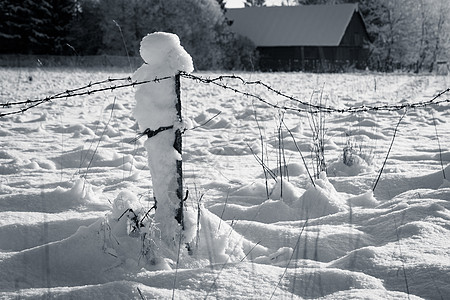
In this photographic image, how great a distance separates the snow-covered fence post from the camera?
2.44m

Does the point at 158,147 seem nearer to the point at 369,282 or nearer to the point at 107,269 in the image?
the point at 107,269

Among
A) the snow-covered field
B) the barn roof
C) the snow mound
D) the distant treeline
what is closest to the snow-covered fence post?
the snow-covered field

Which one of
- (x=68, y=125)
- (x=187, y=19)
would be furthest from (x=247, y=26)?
(x=68, y=125)

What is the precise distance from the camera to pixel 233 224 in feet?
9.78

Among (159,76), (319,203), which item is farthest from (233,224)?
(159,76)

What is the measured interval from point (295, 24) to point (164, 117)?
116 feet

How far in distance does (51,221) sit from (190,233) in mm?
960

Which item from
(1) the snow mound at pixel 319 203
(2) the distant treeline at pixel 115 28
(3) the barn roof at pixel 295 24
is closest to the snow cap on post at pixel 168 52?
(1) the snow mound at pixel 319 203

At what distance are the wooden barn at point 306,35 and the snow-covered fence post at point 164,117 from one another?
1246 inches

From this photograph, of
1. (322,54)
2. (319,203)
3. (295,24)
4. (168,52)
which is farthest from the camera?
(295,24)

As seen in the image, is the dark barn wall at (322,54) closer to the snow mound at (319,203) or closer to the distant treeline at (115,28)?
the distant treeline at (115,28)

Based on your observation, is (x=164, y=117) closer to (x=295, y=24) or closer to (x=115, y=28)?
(x=115, y=28)

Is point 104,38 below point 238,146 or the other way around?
the other way around

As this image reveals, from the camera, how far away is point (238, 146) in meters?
5.59
